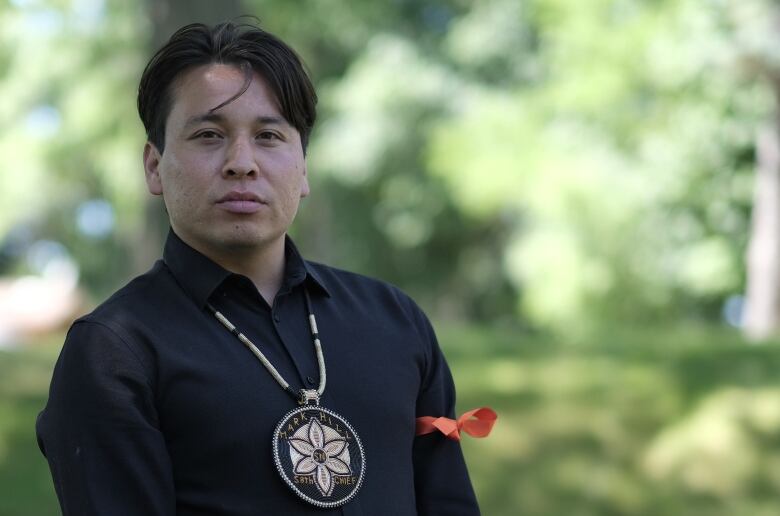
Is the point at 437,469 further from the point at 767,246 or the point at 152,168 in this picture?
the point at 767,246

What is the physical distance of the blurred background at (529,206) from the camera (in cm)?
632

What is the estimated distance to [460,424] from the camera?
2408 millimetres

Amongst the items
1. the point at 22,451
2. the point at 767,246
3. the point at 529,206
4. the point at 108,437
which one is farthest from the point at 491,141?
the point at 108,437

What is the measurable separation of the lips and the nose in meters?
0.03

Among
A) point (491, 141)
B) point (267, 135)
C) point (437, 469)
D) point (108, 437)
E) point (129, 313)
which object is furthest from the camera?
point (491, 141)

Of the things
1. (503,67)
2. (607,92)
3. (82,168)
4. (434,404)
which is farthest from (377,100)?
(434,404)

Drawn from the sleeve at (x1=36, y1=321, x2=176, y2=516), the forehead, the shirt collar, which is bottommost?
the sleeve at (x1=36, y1=321, x2=176, y2=516)

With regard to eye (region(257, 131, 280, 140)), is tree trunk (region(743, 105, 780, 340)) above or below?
above

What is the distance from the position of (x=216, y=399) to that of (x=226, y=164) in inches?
15.1

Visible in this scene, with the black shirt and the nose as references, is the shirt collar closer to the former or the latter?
the black shirt

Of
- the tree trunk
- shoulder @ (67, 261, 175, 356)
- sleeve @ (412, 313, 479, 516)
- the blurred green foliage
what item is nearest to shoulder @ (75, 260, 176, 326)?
shoulder @ (67, 261, 175, 356)

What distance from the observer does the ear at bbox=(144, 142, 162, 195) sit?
7.61 feet

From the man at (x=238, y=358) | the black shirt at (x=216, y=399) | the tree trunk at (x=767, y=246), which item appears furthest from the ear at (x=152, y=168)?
the tree trunk at (x=767, y=246)

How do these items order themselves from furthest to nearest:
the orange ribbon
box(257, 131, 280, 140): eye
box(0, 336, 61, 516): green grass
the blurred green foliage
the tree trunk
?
the blurred green foliage, the tree trunk, box(0, 336, 61, 516): green grass, the orange ribbon, box(257, 131, 280, 140): eye
